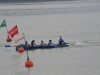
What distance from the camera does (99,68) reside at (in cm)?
3522

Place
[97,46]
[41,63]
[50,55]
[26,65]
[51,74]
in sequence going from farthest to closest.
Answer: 1. [97,46]
2. [50,55]
3. [41,63]
4. [26,65]
5. [51,74]

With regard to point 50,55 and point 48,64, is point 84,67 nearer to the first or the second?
point 48,64

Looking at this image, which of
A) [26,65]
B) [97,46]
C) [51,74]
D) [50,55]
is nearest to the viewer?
[51,74]

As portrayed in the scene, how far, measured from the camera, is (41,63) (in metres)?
38.9

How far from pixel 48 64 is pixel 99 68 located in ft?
19.8

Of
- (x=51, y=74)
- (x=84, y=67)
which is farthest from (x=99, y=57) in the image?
(x=51, y=74)

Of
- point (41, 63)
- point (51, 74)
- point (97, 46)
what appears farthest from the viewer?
point (97, 46)

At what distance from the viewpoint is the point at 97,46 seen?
49.3m

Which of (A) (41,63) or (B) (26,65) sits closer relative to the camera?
(B) (26,65)

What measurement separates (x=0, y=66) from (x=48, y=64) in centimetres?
530

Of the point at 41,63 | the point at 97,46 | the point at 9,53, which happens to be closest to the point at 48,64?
the point at 41,63

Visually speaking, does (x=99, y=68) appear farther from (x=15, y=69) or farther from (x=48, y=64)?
(x=15, y=69)

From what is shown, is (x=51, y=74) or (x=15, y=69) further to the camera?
(x=15, y=69)

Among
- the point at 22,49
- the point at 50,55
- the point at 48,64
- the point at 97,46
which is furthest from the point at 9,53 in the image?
the point at 97,46
